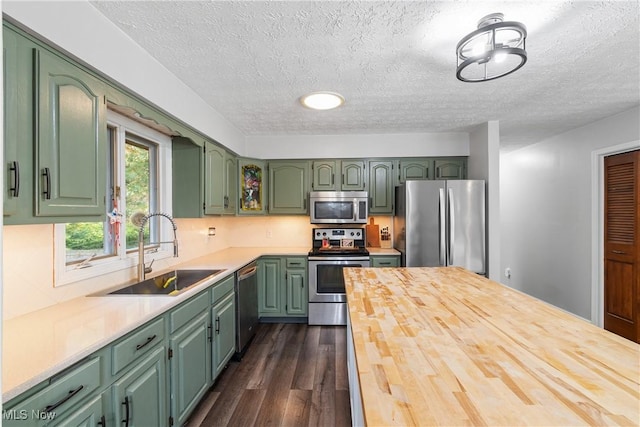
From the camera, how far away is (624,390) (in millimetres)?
841

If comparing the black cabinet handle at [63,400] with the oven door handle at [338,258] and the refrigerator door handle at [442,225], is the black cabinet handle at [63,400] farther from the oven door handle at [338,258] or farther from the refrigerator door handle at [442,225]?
the refrigerator door handle at [442,225]

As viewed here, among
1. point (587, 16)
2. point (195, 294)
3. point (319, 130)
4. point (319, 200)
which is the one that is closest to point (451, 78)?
point (587, 16)

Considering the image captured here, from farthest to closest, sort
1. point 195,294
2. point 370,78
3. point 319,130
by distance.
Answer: point 319,130 → point 370,78 → point 195,294

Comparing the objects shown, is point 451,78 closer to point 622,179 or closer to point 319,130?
point 319,130

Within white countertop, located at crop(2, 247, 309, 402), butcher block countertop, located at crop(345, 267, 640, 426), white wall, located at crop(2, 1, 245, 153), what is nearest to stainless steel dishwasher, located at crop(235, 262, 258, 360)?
white countertop, located at crop(2, 247, 309, 402)

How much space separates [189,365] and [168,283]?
0.77 m

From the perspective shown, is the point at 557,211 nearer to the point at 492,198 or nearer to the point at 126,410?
the point at 492,198

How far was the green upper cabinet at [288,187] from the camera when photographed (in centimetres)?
388

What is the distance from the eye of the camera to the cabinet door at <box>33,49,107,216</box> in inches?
49.6

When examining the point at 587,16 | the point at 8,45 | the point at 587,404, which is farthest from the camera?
the point at 587,16

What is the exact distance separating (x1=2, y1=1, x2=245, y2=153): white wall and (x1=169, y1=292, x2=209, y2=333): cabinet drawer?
1311 millimetres

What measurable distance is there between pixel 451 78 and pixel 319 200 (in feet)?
6.51

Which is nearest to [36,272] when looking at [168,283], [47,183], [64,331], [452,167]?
[64,331]

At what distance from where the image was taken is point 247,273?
3035 millimetres
